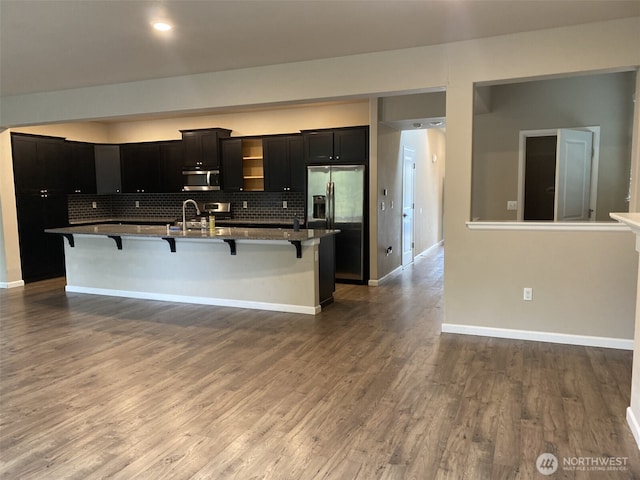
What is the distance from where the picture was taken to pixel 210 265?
5.49 meters

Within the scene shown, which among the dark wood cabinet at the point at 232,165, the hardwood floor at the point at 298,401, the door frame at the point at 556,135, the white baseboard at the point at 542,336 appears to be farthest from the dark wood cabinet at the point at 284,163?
the white baseboard at the point at 542,336

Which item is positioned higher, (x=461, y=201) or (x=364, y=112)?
(x=364, y=112)

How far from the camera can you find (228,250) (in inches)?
212

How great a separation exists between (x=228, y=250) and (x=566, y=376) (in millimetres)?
3647

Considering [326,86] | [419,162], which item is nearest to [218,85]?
[326,86]

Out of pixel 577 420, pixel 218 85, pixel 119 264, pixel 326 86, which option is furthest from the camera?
pixel 119 264

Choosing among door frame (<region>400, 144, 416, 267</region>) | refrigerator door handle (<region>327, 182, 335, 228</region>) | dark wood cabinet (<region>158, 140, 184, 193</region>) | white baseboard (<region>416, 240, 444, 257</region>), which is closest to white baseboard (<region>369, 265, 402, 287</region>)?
door frame (<region>400, 144, 416, 267</region>)

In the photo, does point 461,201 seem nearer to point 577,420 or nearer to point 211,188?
point 577,420

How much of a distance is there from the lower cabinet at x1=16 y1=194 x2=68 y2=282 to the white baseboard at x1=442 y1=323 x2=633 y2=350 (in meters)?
6.33

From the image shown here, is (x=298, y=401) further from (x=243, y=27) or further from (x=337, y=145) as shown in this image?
(x=337, y=145)

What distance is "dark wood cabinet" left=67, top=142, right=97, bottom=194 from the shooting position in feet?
25.5

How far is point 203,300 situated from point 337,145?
293 cm

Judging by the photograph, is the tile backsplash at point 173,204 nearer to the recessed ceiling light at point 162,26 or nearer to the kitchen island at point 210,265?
the kitchen island at point 210,265

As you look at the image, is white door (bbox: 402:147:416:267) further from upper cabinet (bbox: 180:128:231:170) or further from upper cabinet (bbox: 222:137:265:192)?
upper cabinet (bbox: 180:128:231:170)
